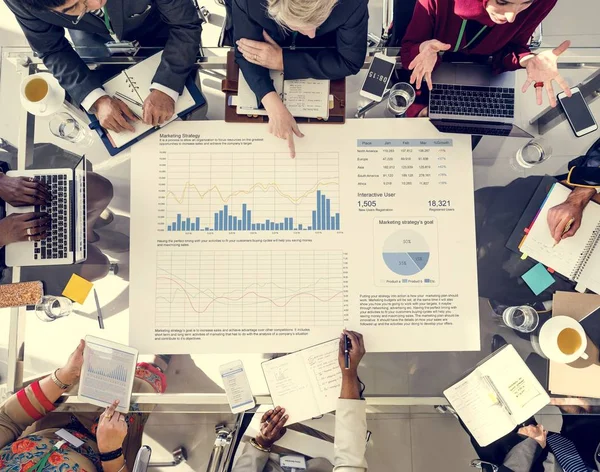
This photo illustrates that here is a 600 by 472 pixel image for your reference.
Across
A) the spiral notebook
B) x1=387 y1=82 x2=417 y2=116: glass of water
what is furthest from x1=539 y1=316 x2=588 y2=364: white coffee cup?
x1=387 y1=82 x2=417 y2=116: glass of water

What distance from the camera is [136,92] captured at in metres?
1.81

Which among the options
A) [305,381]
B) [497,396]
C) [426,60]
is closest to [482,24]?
[426,60]

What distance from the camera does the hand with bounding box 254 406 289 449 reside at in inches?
67.1

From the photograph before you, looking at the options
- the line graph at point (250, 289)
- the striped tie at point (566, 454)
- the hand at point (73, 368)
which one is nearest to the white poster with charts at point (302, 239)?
the line graph at point (250, 289)

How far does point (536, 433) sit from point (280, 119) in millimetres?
1561

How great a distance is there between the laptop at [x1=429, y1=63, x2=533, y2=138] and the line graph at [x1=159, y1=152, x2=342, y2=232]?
1.40ft

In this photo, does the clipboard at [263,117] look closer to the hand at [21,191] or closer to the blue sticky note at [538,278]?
the hand at [21,191]

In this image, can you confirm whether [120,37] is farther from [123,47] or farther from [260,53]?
[260,53]

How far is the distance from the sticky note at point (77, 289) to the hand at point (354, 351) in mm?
979

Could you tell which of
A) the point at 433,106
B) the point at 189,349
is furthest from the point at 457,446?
the point at 433,106

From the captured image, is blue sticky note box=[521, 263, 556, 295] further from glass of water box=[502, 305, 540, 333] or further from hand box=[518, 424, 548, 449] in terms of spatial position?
hand box=[518, 424, 548, 449]

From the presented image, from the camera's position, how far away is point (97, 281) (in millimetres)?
1835

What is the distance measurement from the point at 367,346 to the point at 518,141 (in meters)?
1.00

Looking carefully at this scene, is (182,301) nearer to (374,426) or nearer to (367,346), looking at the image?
(367,346)
